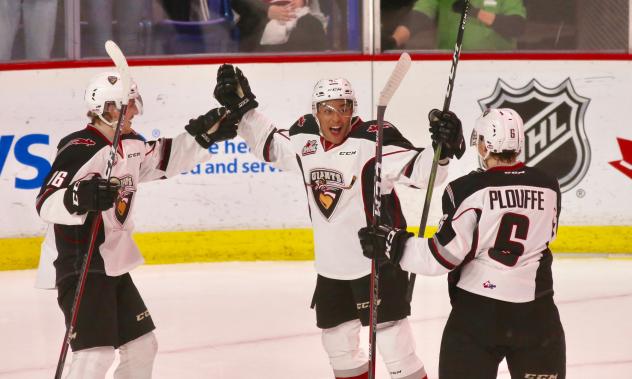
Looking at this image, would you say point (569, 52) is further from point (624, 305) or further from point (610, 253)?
point (624, 305)

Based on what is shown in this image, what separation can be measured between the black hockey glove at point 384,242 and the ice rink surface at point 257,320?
1.15 meters

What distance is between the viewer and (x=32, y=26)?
6.12 m

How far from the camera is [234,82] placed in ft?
11.7

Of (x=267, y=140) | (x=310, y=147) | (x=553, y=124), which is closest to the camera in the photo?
(x=310, y=147)

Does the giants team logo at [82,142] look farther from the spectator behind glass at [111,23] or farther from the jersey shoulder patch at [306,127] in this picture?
the spectator behind glass at [111,23]

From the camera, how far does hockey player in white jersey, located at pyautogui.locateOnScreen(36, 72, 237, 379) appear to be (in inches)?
127

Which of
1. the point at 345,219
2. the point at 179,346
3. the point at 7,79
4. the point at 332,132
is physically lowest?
the point at 179,346

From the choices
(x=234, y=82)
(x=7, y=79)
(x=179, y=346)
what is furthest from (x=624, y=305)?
(x=7, y=79)

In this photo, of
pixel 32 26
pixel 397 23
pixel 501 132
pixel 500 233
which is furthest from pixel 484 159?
pixel 32 26

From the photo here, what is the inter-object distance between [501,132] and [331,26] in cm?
349

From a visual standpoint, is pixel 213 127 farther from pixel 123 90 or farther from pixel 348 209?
pixel 348 209

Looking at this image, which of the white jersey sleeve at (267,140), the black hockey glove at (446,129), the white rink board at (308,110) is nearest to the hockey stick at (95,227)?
the white jersey sleeve at (267,140)

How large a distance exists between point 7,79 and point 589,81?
10.9ft

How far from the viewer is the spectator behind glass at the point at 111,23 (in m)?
6.13
